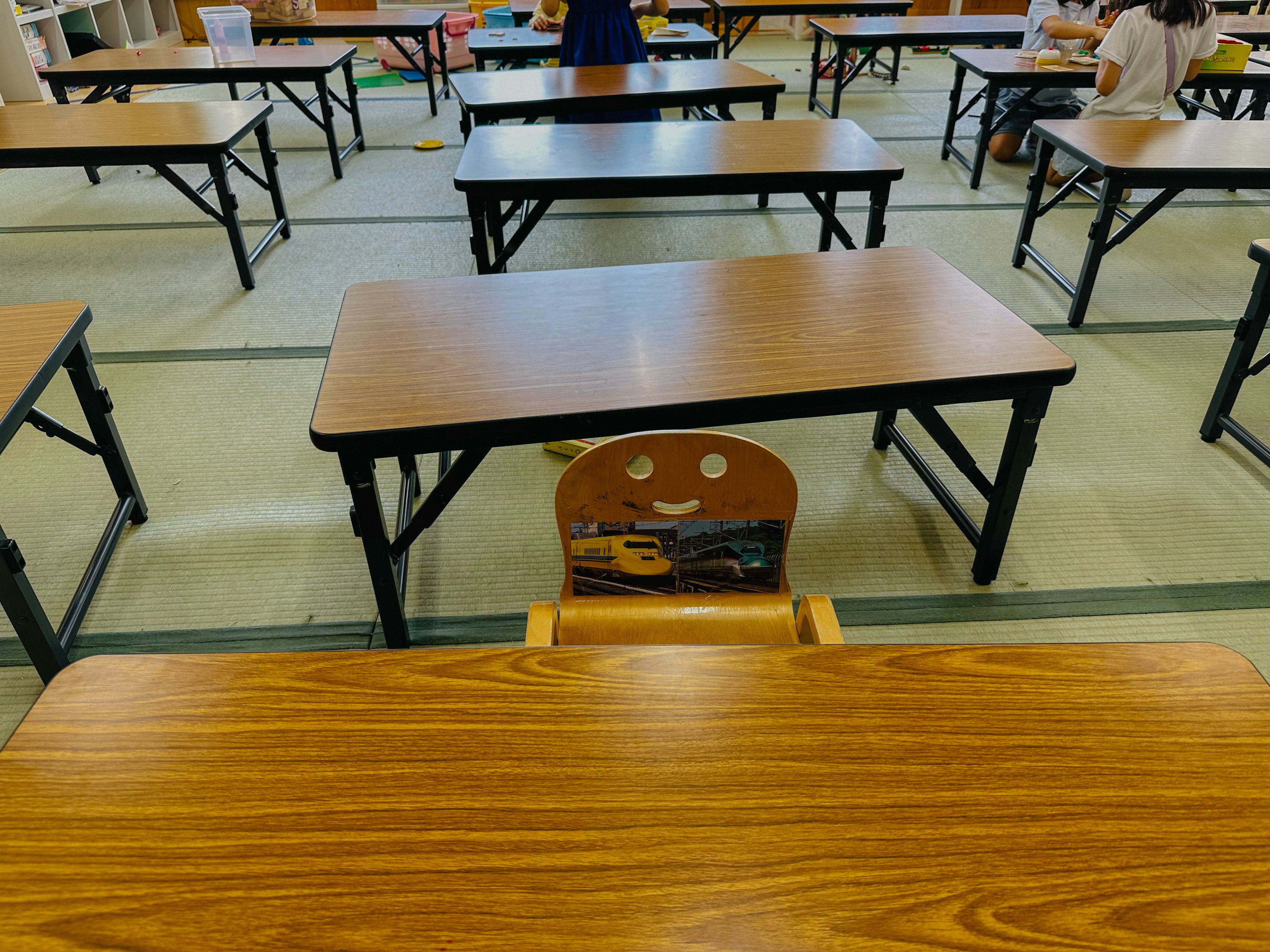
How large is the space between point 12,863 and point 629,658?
0.49 meters

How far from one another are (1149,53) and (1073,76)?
45cm

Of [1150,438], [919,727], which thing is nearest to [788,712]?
[919,727]

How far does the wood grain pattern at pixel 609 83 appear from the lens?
115 inches

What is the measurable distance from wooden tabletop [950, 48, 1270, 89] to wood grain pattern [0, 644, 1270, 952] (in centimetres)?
339

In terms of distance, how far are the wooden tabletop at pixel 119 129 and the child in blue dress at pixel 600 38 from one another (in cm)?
124

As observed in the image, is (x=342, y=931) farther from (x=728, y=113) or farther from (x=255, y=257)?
(x=728, y=113)

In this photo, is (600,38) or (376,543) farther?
(600,38)

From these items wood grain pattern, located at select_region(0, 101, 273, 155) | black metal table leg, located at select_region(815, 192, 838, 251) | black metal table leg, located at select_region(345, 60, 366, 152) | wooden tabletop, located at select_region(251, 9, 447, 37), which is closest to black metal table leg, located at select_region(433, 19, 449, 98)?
wooden tabletop, located at select_region(251, 9, 447, 37)

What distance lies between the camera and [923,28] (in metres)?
4.26

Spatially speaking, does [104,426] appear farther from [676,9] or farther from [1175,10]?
[676,9]

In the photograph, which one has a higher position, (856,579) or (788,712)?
(788,712)

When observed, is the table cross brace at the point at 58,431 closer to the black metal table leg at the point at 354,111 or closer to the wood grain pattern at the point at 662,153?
the wood grain pattern at the point at 662,153

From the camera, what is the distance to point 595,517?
1.15 metres

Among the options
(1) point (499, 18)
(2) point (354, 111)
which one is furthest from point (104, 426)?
(1) point (499, 18)
